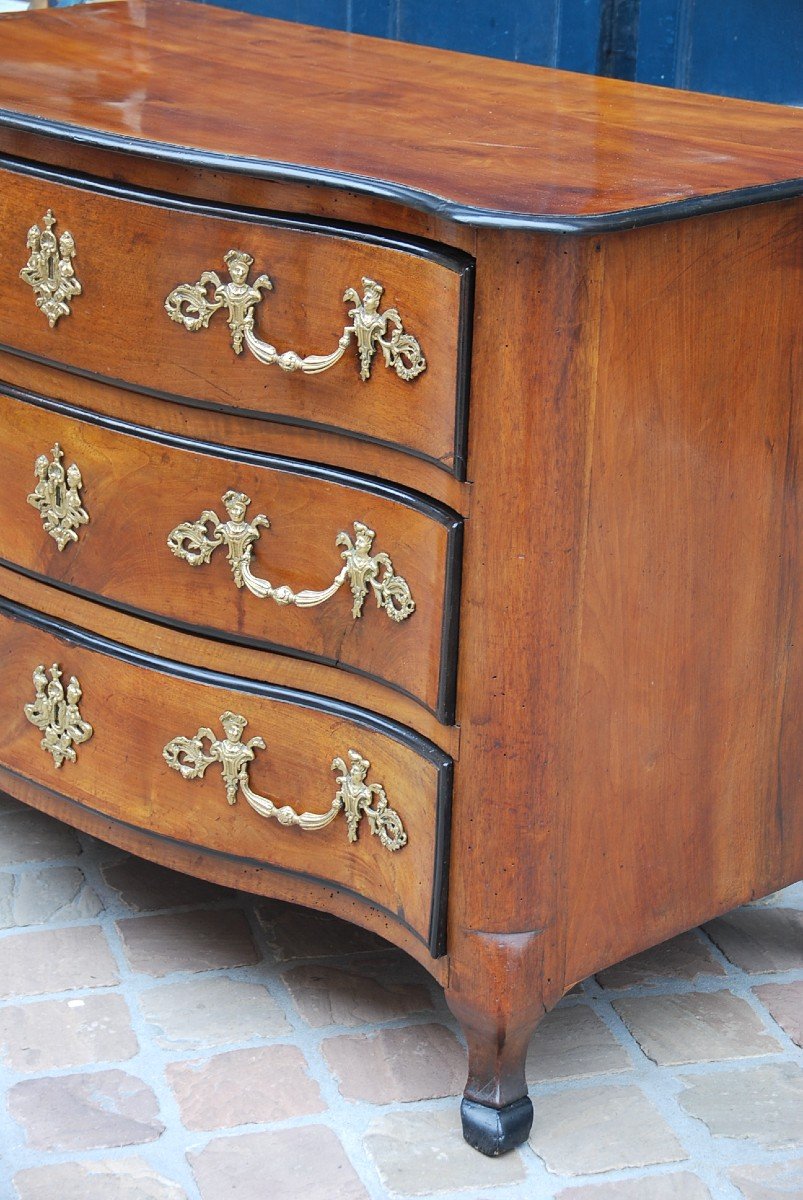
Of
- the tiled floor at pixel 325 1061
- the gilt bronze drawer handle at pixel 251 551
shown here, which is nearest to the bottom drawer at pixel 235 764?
the gilt bronze drawer handle at pixel 251 551

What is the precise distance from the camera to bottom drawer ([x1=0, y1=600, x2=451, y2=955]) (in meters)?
1.78

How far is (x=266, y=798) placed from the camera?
1880 mm

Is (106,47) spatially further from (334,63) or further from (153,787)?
(153,787)

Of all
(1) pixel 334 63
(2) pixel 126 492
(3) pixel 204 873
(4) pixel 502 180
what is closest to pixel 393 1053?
(3) pixel 204 873

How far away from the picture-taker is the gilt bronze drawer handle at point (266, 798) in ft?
5.89

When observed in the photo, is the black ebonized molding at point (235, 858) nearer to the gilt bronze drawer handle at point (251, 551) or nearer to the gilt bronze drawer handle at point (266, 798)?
the gilt bronze drawer handle at point (266, 798)

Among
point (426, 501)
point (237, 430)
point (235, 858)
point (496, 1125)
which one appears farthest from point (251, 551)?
point (496, 1125)

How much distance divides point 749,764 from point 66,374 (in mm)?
863

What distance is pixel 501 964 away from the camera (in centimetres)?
174

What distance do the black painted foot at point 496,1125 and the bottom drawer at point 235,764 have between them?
19cm

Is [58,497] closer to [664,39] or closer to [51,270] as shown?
[51,270]

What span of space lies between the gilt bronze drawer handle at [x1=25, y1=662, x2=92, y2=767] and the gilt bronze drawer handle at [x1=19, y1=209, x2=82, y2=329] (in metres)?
0.42

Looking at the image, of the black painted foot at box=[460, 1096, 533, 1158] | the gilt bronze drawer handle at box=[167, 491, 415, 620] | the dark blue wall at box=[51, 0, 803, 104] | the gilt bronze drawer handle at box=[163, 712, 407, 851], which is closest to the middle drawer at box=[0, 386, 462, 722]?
the gilt bronze drawer handle at box=[167, 491, 415, 620]

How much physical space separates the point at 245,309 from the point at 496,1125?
2.88 feet
